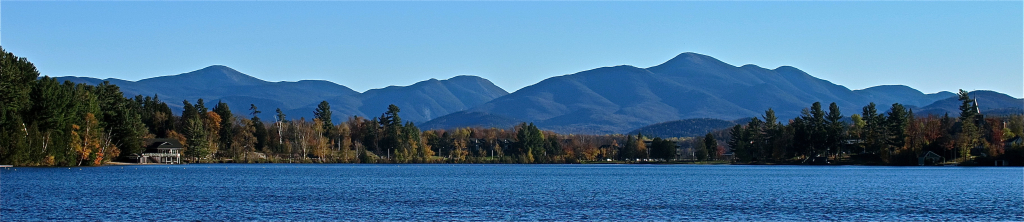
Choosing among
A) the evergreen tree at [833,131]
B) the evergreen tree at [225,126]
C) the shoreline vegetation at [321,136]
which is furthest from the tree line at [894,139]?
the evergreen tree at [225,126]

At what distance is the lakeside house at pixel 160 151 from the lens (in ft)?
493

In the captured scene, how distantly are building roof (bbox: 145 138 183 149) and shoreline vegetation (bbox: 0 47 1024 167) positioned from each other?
2.04 meters

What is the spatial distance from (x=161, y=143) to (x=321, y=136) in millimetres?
37853

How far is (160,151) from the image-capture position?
497 feet

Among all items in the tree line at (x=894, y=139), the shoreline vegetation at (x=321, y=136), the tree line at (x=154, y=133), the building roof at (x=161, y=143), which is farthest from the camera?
the building roof at (x=161, y=143)

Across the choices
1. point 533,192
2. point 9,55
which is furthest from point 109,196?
point 9,55

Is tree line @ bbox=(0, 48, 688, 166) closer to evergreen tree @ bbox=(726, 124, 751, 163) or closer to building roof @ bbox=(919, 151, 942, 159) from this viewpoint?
evergreen tree @ bbox=(726, 124, 751, 163)

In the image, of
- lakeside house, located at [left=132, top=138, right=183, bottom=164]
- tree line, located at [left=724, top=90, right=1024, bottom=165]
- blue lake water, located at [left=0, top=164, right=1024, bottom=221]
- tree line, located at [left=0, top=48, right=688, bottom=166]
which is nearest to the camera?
blue lake water, located at [left=0, top=164, right=1024, bottom=221]

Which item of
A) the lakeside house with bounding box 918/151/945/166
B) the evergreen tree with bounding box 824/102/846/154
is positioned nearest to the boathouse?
the evergreen tree with bounding box 824/102/846/154

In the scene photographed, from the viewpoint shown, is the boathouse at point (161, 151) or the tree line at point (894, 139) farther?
the boathouse at point (161, 151)

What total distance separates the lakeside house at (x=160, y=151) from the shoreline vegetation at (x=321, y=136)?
2.41 m

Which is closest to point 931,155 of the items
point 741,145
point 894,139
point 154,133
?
point 894,139

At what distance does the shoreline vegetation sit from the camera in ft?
336

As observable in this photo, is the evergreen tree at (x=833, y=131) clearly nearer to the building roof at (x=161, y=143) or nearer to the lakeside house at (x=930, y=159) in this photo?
the lakeside house at (x=930, y=159)
